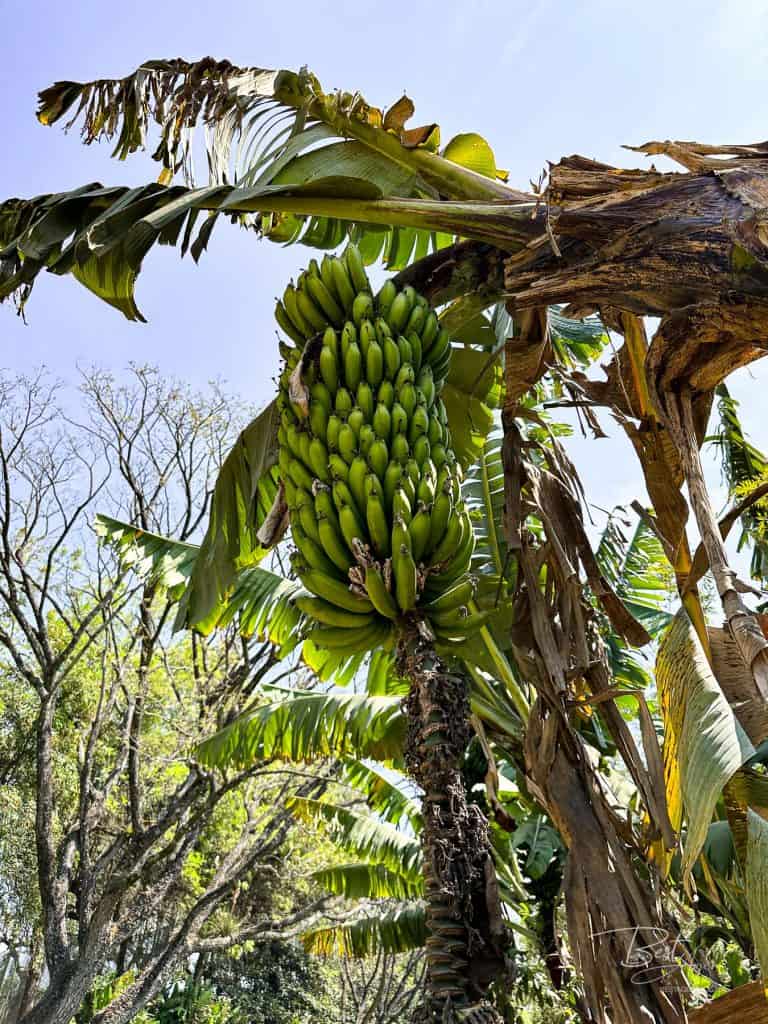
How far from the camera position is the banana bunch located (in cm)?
197

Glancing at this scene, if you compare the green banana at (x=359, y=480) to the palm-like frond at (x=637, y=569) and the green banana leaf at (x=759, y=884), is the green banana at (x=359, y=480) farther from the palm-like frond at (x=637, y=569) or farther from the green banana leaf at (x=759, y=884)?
the palm-like frond at (x=637, y=569)

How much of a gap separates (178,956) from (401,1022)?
764 cm

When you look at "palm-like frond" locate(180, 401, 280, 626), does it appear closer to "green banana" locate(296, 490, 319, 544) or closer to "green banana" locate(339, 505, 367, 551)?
"green banana" locate(296, 490, 319, 544)

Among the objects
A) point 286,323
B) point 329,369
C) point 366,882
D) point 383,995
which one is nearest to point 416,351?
point 329,369

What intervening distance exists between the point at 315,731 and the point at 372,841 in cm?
237

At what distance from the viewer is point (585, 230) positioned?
2152 mm

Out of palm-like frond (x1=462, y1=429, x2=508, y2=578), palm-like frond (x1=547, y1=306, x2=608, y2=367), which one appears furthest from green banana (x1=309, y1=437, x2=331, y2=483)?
palm-like frond (x1=462, y1=429, x2=508, y2=578)

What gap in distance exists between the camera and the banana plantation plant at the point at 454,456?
180 cm

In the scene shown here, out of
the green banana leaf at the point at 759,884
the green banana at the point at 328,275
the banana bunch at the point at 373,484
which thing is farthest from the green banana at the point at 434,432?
the green banana leaf at the point at 759,884

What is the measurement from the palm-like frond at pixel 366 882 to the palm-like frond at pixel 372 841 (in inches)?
8.3

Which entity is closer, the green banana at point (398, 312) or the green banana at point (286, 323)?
the green banana at point (398, 312)

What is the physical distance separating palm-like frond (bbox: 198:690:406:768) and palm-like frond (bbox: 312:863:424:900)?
2.53 m

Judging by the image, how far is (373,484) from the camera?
78.3 inches

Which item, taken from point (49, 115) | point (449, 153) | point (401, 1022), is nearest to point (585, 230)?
point (449, 153)
